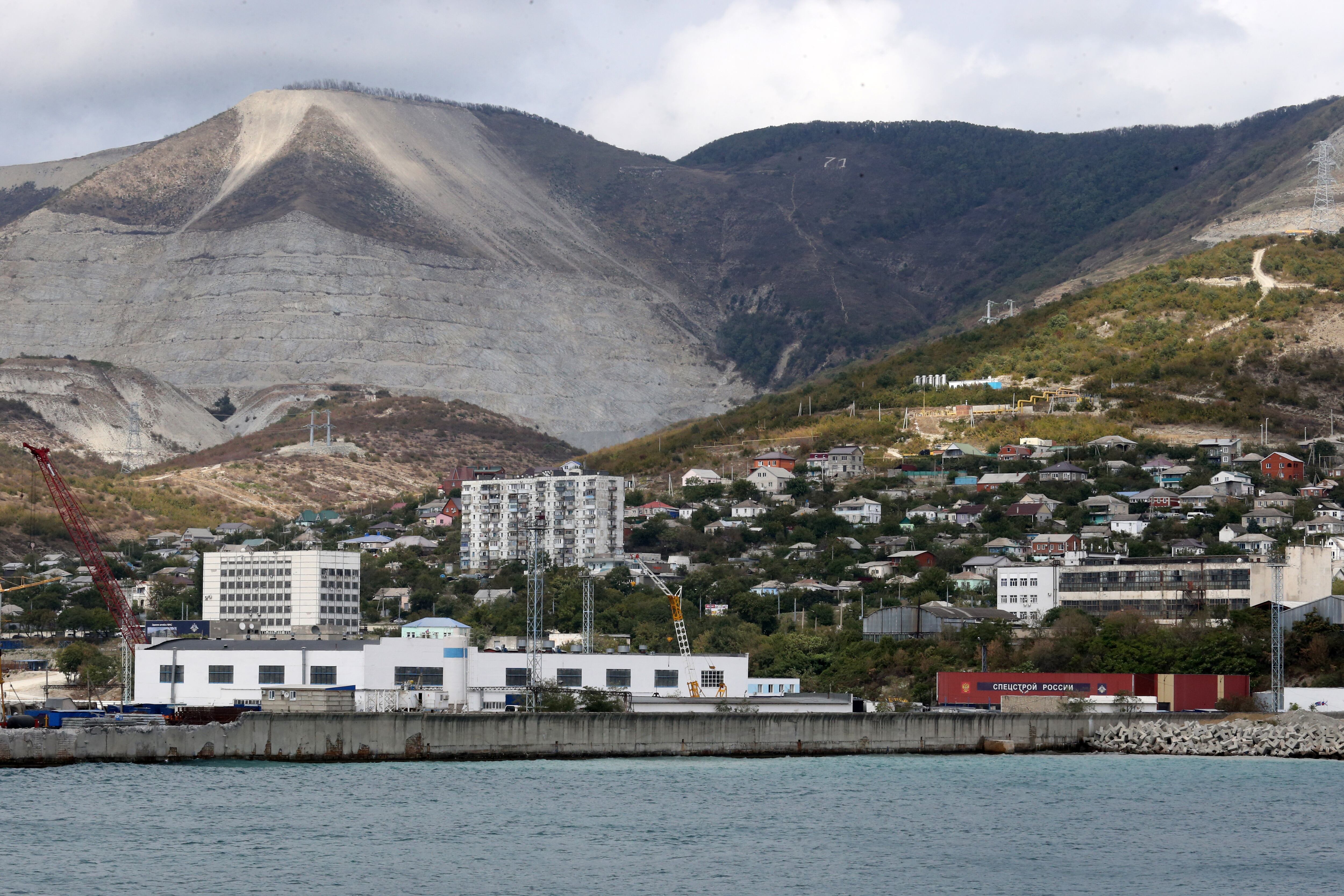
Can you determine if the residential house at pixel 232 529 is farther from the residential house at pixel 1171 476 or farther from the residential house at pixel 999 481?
the residential house at pixel 1171 476

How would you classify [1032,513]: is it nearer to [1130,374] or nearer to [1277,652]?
[1130,374]

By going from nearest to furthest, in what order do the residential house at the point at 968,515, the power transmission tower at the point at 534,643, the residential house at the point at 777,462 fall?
the power transmission tower at the point at 534,643 → the residential house at the point at 968,515 → the residential house at the point at 777,462

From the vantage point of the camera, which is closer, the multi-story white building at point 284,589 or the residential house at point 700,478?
the multi-story white building at point 284,589

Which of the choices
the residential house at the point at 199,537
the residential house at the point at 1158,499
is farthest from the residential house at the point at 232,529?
the residential house at the point at 1158,499

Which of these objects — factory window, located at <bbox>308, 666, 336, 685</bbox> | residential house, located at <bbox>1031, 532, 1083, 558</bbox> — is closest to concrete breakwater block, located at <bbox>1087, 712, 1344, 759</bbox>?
factory window, located at <bbox>308, 666, 336, 685</bbox>

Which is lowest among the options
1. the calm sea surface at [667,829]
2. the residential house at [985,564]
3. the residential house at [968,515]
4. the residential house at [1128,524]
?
the calm sea surface at [667,829]

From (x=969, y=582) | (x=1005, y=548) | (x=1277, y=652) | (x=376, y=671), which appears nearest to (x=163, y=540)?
(x=1005, y=548)

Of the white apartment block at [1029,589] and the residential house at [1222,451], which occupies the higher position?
the residential house at [1222,451]
